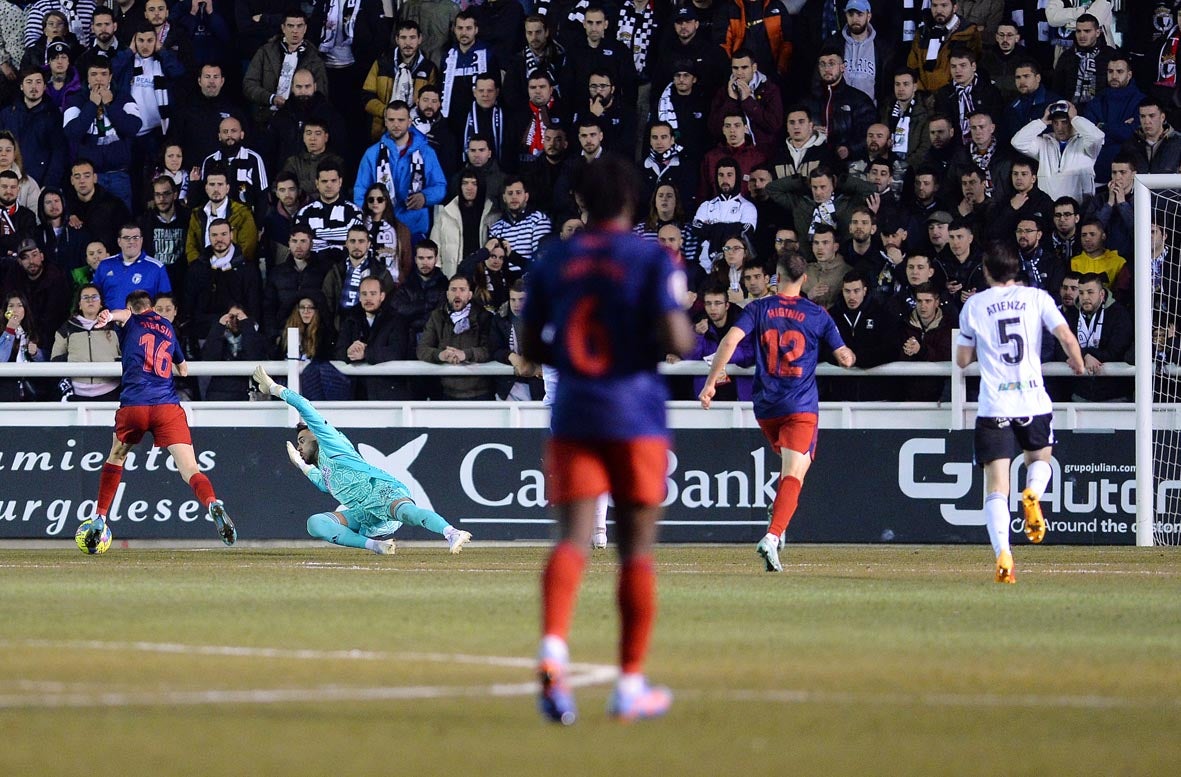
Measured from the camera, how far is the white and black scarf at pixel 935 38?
19.5m

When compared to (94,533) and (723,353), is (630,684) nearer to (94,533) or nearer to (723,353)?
(723,353)

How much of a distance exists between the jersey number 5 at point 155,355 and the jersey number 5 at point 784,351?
5.69 metres

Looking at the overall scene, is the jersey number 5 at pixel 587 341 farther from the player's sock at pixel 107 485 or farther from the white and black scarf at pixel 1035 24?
the white and black scarf at pixel 1035 24

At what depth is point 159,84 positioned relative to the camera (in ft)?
68.9

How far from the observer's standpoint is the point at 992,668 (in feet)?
25.5

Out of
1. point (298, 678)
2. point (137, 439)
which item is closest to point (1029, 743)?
point (298, 678)

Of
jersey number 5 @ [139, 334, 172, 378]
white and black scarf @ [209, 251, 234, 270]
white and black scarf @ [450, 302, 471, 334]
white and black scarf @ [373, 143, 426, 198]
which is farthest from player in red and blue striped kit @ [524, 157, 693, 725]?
white and black scarf @ [373, 143, 426, 198]

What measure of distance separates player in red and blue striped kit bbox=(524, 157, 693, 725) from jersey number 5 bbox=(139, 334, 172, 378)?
35.1 feet

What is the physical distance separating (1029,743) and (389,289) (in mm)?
13554

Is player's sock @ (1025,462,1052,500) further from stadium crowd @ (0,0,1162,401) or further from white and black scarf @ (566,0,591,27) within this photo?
white and black scarf @ (566,0,591,27)

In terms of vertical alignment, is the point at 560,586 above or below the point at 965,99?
below

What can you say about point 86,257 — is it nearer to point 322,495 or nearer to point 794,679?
point 322,495

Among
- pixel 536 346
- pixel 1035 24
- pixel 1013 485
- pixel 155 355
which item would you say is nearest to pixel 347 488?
pixel 155 355

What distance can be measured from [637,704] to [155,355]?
36.8 ft
